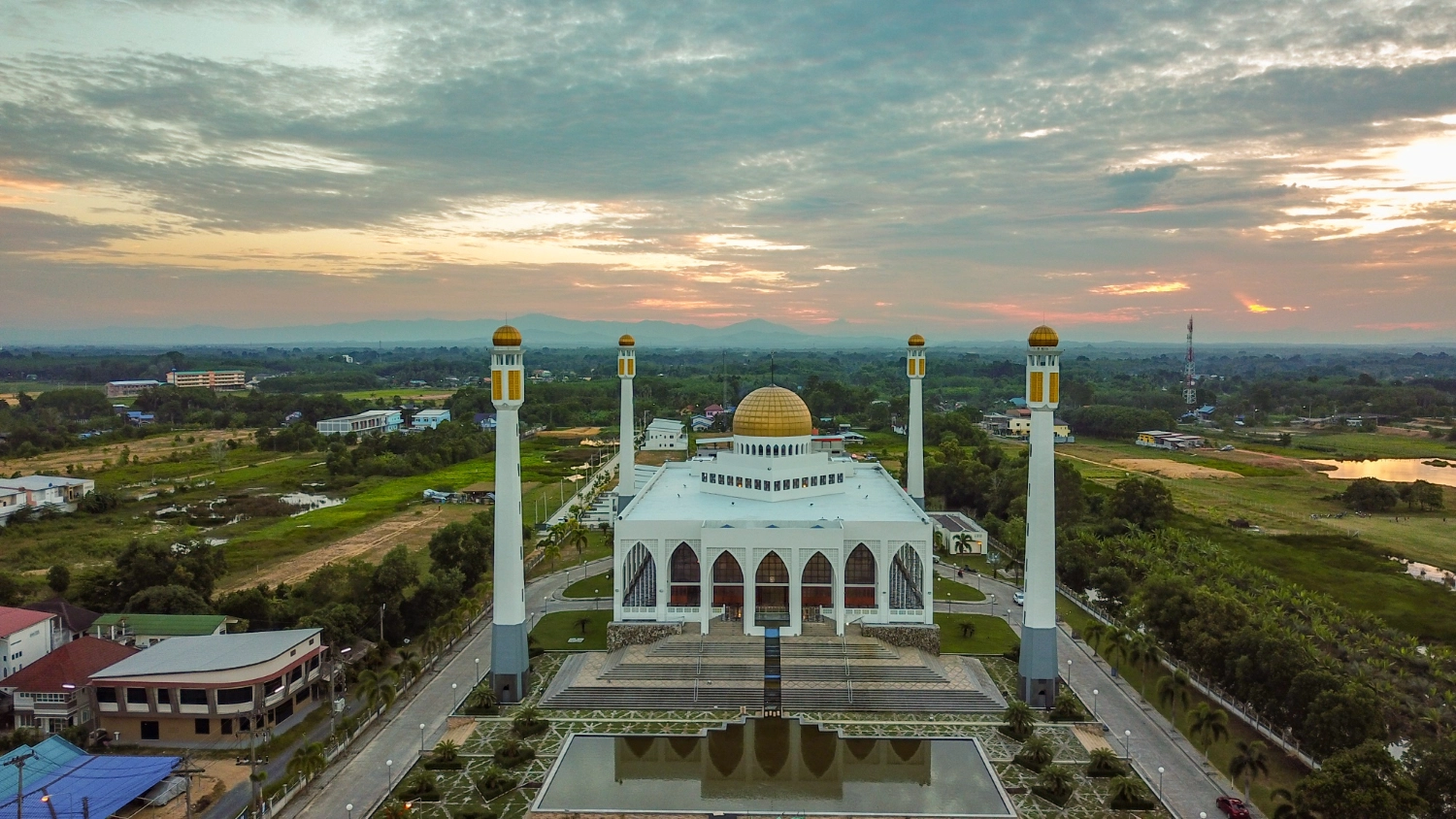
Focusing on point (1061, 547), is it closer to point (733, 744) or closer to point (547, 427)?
point (733, 744)

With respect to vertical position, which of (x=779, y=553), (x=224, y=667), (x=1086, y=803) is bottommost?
(x=1086, y=803)

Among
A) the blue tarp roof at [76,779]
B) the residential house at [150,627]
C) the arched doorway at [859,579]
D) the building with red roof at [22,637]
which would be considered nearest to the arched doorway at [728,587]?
the arched doorway at [859,579]

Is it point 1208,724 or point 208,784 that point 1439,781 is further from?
point 208,784

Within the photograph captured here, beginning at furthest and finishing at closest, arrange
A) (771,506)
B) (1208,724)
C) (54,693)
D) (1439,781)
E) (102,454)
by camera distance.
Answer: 1. (102,454)
2. (771,506)
3. (54,693)
4. (1208,724)
5. (1439,781)

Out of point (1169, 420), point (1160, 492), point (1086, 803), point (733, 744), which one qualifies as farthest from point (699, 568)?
point (1169, 420)

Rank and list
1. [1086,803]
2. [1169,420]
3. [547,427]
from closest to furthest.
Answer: [1086,803] → [1169,420] → [547,427]

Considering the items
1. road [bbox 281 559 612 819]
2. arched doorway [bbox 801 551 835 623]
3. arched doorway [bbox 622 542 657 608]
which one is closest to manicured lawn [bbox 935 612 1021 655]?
arched doorway [bbox 801 551 835 623]

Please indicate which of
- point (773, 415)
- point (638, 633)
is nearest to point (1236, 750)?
point (638, 633)

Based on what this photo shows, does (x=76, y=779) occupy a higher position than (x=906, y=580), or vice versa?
(x=906, y=580)
